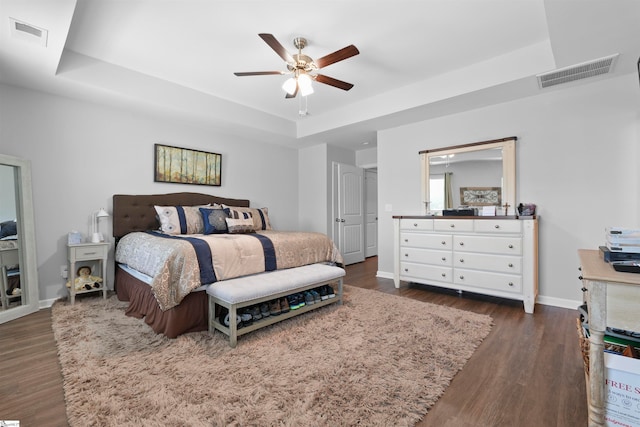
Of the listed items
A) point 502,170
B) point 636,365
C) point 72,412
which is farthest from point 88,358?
point 502,170

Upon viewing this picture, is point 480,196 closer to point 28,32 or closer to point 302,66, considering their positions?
point 302,66

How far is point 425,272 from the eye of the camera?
3672 millimetres

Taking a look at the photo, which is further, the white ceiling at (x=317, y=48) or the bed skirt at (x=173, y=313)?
the bed skirt at (x=173, y=313)

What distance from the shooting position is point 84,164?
3.43m

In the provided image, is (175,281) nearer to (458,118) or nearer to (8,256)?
(8,256)

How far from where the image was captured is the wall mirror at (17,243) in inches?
107

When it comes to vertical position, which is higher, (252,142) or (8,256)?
(252,142)

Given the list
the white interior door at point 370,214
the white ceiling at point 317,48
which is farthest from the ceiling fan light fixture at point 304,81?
the white interior door at point 370,214

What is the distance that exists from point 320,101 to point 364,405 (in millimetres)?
3739

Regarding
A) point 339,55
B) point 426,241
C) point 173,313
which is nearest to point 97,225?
point 173,313

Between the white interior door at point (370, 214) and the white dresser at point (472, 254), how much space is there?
257cm

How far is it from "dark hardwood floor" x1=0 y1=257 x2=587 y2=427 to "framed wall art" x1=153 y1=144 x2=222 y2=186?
211 cm

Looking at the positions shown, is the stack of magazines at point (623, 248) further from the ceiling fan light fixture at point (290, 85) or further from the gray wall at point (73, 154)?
the gray wall at point (73, 154)

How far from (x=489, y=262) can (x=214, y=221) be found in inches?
130
